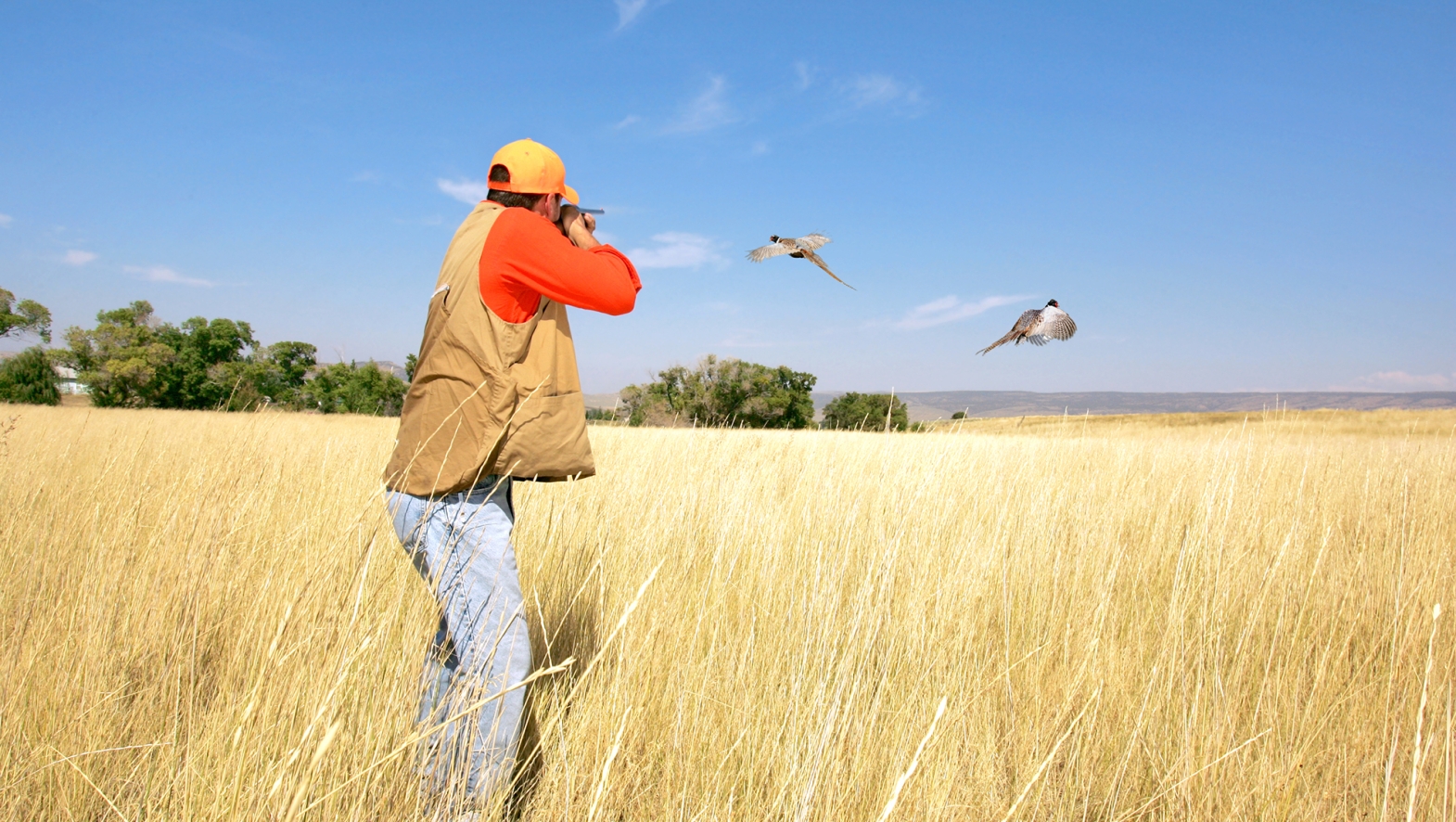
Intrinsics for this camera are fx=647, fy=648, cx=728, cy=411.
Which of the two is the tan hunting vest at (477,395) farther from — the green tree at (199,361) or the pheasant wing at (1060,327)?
the green tree at (199,361)

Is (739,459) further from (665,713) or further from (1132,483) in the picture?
(665,713)

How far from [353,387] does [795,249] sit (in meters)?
50.3

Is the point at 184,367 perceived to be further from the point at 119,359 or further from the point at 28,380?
the point at 28,380

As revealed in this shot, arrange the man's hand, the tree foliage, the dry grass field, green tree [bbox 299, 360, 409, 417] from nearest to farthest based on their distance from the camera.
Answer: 1. the dry grass field
2. the man's hand
3. green tree [bbox 299, 360, 409, 417]
4. the tree foliage

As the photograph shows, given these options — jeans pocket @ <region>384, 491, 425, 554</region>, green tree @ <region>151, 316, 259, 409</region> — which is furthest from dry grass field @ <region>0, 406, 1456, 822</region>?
green tree @ <region>151, 316, 259, 409</region>

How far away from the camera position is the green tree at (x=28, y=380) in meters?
42.1

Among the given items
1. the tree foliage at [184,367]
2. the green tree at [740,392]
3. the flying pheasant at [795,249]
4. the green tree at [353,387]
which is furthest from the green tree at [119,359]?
the flying pheasant at [795,249]

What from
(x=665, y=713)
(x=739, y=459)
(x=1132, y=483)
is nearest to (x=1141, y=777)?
(x=665, y=713)

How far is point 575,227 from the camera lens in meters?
1.97

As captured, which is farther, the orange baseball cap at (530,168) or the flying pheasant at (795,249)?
the flying pheasant at (795,249)

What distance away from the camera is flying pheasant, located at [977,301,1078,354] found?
4242 mm

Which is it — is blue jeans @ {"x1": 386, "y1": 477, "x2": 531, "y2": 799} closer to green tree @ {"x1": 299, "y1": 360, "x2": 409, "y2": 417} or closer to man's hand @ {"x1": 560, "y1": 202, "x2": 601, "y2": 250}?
man's hand @ {"x1": 560, "y1": 202, "x2": 601, "y2": 250}

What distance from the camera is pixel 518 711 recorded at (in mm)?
1592

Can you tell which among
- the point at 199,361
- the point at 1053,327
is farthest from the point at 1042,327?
the point at 199,361
